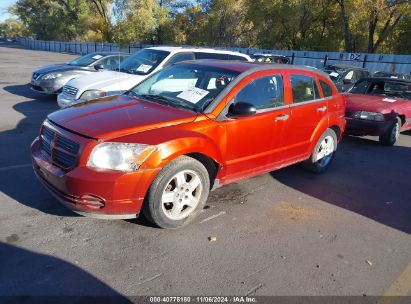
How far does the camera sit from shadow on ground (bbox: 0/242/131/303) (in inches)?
110

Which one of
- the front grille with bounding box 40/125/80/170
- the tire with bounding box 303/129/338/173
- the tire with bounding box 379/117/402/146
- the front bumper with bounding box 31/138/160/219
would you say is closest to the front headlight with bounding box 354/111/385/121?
the tire with bounding box 379/117/402/146

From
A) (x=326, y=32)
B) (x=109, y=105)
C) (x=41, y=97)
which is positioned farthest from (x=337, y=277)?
(x=326, y=32)

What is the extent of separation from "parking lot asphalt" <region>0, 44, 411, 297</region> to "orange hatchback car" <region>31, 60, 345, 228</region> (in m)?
0.35

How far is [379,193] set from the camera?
213 inches

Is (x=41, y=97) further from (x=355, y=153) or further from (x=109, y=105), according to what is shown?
(x=355, y=153)

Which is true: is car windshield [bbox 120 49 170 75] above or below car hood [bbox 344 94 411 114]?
above

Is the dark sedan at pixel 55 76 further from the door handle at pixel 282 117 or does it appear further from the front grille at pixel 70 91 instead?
the door handle at pixel 282 117

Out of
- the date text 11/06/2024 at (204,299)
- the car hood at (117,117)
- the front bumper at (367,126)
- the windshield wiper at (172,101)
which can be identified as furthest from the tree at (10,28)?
the date text 11/06/2024 at (204,299)

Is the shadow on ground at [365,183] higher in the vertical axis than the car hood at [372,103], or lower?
lower

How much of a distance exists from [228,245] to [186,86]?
6.75 feet

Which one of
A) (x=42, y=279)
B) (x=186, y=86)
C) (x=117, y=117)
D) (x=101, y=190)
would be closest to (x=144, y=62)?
(x=186, y=86)

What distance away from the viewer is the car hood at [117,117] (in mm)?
3568

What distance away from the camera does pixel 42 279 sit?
116 inches

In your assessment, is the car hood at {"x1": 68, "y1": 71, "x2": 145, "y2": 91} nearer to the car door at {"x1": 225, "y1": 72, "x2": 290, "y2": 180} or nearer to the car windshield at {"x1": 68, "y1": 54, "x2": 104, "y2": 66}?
the car windshield at {"x1": 68, "y1": 54, "x2": 104, "y2": 66}
